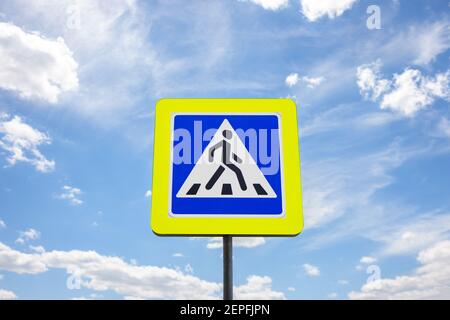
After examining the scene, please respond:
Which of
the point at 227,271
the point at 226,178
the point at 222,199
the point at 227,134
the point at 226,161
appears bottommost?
the point at 227,271

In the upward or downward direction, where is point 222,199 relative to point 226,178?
downward

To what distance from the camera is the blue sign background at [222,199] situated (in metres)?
3.10

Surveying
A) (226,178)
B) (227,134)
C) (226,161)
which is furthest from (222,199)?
(227,134)

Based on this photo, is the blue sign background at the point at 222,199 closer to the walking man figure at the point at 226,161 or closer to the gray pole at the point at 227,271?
the walking man figure at the point at 226,161

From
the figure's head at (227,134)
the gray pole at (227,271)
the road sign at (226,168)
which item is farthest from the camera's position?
the figure's head at (227,134)

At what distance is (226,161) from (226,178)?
0.13 meters

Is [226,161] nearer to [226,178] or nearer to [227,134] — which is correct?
[226,178]

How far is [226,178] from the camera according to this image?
315cm

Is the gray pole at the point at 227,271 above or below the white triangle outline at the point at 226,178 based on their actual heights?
below

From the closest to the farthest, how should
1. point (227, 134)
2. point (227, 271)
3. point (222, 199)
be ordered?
1. point (227, 271)
2. point (222, 199)
3. point (227, 134)

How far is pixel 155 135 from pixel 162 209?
63 centimetres

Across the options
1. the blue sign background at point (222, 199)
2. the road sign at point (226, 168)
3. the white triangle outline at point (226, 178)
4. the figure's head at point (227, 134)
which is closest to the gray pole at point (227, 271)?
the road sign at point (226, 168)
